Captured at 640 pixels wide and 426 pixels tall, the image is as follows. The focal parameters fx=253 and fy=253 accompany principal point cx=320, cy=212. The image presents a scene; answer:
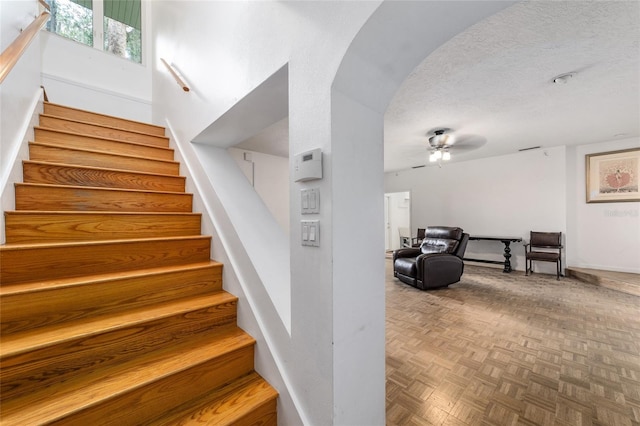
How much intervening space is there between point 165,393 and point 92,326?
18.8 inches

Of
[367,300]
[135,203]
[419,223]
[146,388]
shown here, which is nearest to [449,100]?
[367,300]

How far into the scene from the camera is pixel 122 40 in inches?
159

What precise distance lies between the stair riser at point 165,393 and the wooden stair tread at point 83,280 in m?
0.60

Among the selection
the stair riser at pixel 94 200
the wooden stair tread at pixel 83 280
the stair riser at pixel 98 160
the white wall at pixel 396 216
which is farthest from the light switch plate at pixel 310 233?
the white wall at pixel 396 216

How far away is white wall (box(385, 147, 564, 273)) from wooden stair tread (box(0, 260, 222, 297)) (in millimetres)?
6063

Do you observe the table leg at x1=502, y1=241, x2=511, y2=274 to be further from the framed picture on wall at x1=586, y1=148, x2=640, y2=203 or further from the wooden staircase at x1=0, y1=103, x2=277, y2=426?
the wooden staircase at x1=0, y1=103, x2=277, y2=426

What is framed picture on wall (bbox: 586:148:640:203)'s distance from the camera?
4324 mm

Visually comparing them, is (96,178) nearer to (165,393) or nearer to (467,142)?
(165,393)

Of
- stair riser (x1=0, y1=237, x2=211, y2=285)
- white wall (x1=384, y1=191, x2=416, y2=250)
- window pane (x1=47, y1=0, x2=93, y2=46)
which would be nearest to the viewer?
stair riser (x1=0, y1=237, x2=211, y2=285)

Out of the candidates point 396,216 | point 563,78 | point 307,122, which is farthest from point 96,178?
point 396,216

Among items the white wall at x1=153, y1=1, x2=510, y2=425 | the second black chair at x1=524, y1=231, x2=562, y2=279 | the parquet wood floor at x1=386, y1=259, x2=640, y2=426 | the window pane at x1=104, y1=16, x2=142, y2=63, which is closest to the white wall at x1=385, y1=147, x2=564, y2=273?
the second black chair at x1=524, y1=231, x2=562, y2=279

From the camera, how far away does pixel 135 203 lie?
2010 millimetres

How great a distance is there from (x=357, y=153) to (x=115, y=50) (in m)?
4.99

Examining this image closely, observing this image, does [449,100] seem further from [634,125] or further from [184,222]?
[634,125]
